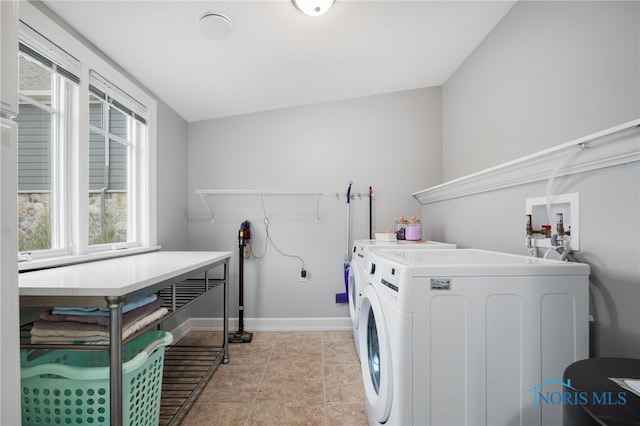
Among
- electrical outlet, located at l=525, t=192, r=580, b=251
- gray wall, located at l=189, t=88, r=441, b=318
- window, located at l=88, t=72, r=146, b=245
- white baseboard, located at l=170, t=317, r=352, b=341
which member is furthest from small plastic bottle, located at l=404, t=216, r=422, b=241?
window, located at l=88, t=72, r=146, b=245

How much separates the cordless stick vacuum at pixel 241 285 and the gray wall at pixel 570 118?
187 centimetres

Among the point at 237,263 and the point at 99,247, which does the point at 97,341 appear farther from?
the point at 237,263

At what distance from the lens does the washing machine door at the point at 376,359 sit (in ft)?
3.11

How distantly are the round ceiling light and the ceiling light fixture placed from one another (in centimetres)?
40

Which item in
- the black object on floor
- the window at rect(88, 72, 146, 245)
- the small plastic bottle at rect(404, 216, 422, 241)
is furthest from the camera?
the small plastic bottle at rect(404, 216, 422, 241)

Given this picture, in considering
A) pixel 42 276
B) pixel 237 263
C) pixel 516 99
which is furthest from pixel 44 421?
pixel 516 99

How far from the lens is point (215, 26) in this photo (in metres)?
1.44

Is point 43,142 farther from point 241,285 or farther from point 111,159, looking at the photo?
point 241,285

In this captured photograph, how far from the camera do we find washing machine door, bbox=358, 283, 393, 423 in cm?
95

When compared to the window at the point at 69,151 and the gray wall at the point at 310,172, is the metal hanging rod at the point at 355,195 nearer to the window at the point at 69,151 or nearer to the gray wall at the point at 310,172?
the gray wall at the point at 310,172

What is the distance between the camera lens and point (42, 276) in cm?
112

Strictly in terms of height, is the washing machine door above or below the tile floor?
above

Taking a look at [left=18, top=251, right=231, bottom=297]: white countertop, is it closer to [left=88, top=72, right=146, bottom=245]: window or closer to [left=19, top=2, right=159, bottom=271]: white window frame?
[left=19, top=2, right=159, bottom=271]: white window frame

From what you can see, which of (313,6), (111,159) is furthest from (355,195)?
(111,159)
